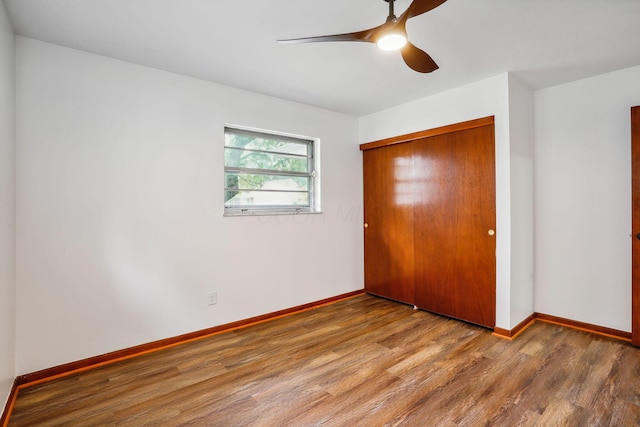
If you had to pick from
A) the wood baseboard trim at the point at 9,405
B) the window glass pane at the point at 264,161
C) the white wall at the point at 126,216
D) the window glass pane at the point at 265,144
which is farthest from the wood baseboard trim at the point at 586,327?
the wood baseboard trim at the point at 9,405

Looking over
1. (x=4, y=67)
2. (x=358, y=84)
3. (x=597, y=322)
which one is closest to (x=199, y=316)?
(x=4, y=67)

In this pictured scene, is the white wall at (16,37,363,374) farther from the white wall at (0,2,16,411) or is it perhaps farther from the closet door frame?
the closet door frame

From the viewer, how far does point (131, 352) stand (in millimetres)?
2455

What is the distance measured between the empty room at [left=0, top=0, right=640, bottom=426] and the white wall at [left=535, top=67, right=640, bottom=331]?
17 millimetres

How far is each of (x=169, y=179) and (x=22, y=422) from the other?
1772 mm

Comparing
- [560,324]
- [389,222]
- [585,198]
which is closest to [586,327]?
[560,324]

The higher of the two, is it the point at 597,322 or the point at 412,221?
the point at 412,221

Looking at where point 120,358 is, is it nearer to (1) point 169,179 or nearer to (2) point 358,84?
Result: (1) point 169,179

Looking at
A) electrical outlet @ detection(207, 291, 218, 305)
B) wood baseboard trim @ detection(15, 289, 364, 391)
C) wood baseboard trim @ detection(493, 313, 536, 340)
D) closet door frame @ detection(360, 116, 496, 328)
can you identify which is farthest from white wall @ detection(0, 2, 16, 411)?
wood baseboard trim @ detection(493, 313, 536, 340)

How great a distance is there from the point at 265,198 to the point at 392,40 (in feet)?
6.84

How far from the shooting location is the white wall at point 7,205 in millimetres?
1718

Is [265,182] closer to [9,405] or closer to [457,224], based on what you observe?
[457,224]

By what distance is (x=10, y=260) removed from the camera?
1.90 meters

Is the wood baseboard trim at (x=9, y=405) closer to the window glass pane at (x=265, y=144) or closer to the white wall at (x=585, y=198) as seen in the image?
the window glass pane at (x=265, y=144)
